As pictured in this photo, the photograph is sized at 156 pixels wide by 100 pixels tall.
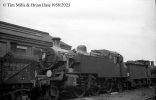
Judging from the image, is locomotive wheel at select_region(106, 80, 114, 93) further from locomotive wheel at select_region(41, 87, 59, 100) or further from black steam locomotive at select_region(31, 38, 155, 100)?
locomotive wheel at select_region(41, 87, 59, 100)

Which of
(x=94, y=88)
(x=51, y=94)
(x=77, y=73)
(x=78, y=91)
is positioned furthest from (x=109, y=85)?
(x=51, y=94)

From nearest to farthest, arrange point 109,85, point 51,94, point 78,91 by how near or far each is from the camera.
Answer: point 51,94, point 78,91, point 109,85

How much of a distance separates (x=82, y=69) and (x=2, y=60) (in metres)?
4.00

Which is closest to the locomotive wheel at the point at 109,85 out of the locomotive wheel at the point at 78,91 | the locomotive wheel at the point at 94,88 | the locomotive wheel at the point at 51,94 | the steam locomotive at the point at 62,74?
the steam locomotive at the point at 62,74

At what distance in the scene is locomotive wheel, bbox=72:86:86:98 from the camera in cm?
1043

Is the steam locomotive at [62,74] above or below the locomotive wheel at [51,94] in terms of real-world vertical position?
above

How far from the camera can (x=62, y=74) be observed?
30.5ft

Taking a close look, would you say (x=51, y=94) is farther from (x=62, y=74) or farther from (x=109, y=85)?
(x=109, y=85)

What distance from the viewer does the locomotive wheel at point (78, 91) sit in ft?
34.2

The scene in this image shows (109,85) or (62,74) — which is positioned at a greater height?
(62,74)

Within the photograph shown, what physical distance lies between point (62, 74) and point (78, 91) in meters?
2.30

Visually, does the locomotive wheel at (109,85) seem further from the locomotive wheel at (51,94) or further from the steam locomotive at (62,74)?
the locomotive wheel at (51,94)

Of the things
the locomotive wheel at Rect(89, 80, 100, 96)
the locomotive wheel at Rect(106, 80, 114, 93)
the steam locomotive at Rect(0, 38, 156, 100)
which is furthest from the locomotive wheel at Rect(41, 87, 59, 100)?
the locomotive wheel at Rect(106, 80, 114, 93)

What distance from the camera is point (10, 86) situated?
8562 mm
